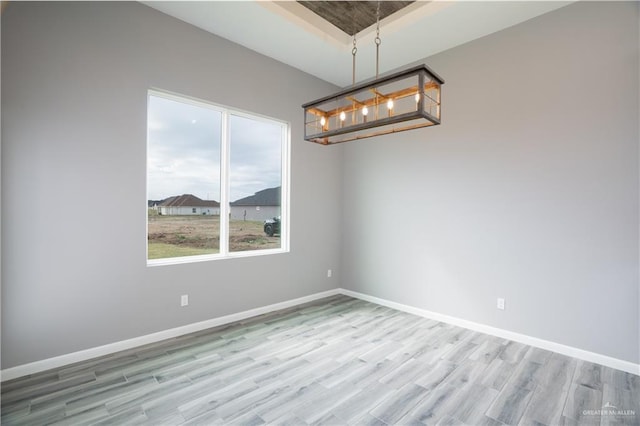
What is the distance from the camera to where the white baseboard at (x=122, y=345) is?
2.46 meters

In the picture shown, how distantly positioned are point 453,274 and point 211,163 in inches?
127

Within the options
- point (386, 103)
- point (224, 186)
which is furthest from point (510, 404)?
point (224, 186)

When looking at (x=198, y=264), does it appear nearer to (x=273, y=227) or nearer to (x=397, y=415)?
(x=273, y=227)

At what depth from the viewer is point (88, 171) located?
2.75 meters

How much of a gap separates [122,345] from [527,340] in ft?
13.3

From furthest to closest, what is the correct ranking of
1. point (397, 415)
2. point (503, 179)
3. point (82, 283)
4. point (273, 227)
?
point (273, 227), point (503, 179), point (82, 283), point (397, 415)

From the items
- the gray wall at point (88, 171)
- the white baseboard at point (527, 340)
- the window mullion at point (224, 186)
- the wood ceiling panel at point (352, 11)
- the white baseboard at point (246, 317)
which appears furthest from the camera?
the window mullion at point (224, 186)

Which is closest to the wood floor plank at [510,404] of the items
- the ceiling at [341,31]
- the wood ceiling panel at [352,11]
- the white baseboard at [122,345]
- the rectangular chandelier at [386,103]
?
the rectangular chandelier at [386,103]

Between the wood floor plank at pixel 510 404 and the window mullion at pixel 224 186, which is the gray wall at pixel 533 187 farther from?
the window mullion at pixel 224 186

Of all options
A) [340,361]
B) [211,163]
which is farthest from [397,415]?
[211,163]

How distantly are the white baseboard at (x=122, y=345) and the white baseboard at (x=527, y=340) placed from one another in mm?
1718

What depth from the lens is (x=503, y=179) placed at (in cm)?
339

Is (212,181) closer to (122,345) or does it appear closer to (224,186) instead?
(224,186)

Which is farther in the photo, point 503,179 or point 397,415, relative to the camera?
point 503,179
